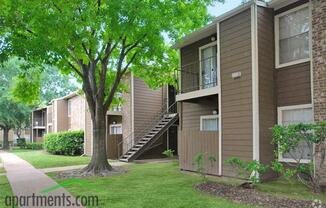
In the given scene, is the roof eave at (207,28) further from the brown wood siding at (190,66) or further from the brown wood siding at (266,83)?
the brown wood siding at (266,83)

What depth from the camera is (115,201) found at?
26.2 feet

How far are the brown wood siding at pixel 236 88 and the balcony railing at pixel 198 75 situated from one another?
224 cm

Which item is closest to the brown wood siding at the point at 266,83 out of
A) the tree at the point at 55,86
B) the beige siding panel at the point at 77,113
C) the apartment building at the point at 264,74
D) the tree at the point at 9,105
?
the apartment building at the point at 264,74

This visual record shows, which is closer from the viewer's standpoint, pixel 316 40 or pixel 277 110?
pixel 316 40

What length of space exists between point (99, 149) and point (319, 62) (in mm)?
9444

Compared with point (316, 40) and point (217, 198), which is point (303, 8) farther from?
point (217, 198)

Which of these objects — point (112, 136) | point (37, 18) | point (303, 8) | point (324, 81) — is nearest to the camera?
point (324, 81)

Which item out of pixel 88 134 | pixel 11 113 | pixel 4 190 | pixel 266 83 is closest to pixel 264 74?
pixel 266 83

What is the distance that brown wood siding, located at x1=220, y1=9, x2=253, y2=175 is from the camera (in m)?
10.5

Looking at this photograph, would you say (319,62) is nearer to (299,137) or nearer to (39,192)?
(299,137)

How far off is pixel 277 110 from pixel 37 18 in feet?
28.0

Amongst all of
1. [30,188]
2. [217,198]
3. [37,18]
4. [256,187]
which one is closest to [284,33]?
[256,187]

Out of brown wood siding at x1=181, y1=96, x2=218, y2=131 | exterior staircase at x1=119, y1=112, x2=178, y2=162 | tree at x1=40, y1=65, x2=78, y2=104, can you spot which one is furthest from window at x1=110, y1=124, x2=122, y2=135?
tree at x1=40, y1=65, x2=78, y2=104

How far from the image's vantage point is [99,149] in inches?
563
